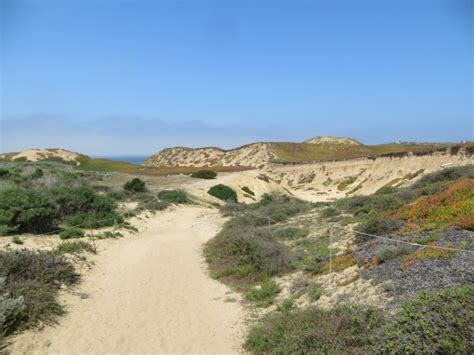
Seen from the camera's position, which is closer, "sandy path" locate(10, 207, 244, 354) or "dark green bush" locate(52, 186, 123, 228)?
"sandy path" locate(10, 207, 244, 354)

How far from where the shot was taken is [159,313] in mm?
9273

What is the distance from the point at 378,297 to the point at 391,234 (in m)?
4.67

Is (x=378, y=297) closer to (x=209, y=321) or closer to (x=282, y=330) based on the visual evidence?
(x=282, y=330)

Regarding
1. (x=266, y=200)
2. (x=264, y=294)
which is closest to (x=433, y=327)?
(x=264, y=294)

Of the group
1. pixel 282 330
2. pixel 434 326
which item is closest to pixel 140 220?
pixel 282 330

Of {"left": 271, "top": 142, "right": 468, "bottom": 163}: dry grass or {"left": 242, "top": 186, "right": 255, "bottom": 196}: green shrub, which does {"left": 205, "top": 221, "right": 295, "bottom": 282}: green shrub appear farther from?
{"left": 271, "top": 142, "right": 468, "bottom": 163}: dry grass

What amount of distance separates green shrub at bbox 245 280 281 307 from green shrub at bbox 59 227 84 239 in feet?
28.0

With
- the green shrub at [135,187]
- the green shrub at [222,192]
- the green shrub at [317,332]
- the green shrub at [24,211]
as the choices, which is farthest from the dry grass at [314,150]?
the green shrub at [317,332]

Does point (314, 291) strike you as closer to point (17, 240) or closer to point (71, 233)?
point (17, 240)

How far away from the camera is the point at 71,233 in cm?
1548

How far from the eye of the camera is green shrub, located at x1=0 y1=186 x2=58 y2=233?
567 inches

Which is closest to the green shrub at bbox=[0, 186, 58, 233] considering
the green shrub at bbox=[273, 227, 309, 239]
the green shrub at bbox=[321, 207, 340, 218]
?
the green shrub at bbox=[273, 227, 309, 239]

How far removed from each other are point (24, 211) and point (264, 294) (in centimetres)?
1027

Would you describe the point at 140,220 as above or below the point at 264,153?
below
